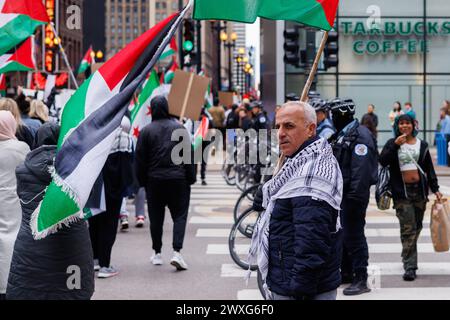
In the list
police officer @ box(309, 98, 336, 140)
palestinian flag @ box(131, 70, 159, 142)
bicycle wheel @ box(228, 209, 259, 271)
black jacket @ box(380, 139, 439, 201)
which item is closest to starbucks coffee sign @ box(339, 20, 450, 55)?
palestinian flag @ box(131, 70, 159, 142)

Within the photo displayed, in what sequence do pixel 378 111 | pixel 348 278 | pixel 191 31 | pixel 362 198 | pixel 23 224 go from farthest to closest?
pixel 378 111, pixel 191 31, pixel 348 278, pixel 362 198, pixel 23 224

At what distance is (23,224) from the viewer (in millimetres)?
5117

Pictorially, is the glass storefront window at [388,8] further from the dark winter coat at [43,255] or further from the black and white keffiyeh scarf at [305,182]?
the black and white keffiyeh scarf at [305,182]

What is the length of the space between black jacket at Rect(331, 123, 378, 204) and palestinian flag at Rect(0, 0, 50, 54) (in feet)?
11.6

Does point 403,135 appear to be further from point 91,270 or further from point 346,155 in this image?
point 91,270

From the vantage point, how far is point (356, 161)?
7969mm

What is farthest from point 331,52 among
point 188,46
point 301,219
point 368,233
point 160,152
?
point 301,219

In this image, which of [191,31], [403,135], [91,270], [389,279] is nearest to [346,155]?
[403,135]

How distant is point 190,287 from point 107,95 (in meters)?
4.05

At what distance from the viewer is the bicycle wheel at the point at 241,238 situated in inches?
368

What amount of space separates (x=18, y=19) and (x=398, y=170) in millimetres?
4390

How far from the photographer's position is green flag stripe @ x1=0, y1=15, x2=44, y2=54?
8555mm

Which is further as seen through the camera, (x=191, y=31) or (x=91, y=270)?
(x=191, y=31)

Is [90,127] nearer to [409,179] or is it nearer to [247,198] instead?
[409,179]
